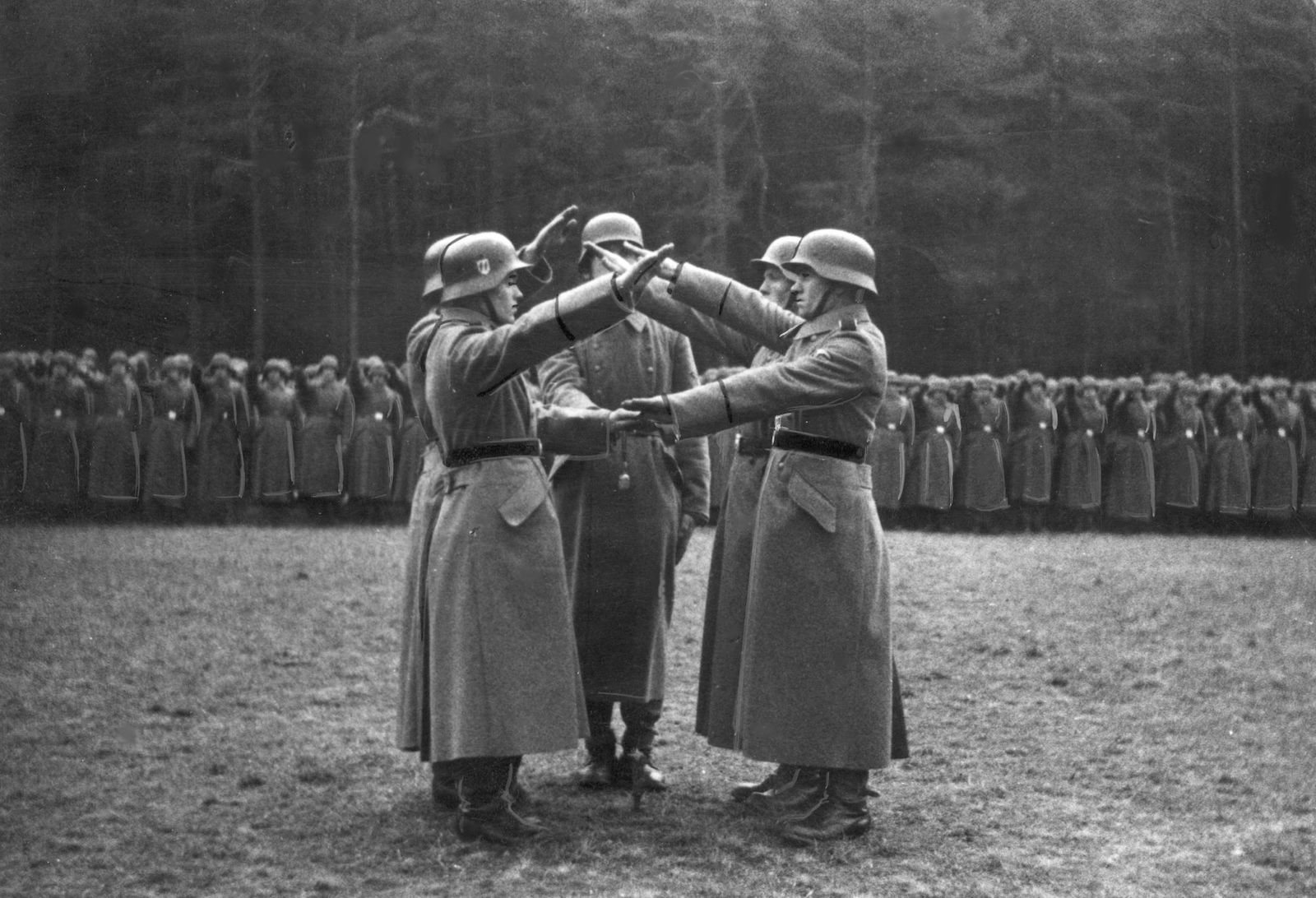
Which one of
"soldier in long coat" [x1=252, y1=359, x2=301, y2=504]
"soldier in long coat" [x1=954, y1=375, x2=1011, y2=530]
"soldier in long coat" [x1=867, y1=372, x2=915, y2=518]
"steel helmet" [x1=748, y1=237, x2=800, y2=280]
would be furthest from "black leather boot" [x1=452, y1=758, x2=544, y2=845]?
"soldier in long coat" [x1=954, y1=375, x2=1011, y2=530]

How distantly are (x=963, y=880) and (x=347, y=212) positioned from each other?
21.8ft

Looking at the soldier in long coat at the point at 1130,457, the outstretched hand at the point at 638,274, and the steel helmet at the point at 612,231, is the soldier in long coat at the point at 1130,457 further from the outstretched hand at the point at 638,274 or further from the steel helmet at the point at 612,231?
the outstretched hand at the point at 638,274

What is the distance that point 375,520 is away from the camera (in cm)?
1347

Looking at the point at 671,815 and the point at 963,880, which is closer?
the point at 963,880

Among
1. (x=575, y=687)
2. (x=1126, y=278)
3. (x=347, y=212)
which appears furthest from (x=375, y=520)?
(x=575, y=687)

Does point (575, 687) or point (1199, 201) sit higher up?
point (1199, 201)

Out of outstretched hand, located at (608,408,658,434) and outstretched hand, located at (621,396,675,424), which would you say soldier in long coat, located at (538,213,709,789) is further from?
outstretched hand, located at (621,396,675,424)

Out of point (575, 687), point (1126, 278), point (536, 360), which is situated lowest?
point (575, 687)

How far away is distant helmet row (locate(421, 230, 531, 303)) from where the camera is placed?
503cm

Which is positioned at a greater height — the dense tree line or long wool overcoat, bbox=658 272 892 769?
the dense tree line

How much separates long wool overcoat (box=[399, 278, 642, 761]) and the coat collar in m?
1.22

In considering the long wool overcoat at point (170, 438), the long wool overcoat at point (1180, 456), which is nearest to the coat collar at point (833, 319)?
the long wool overcoat at point (170, 438)

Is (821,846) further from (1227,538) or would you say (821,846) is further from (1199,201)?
(1227,538)

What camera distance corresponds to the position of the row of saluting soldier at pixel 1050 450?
45.4ft
